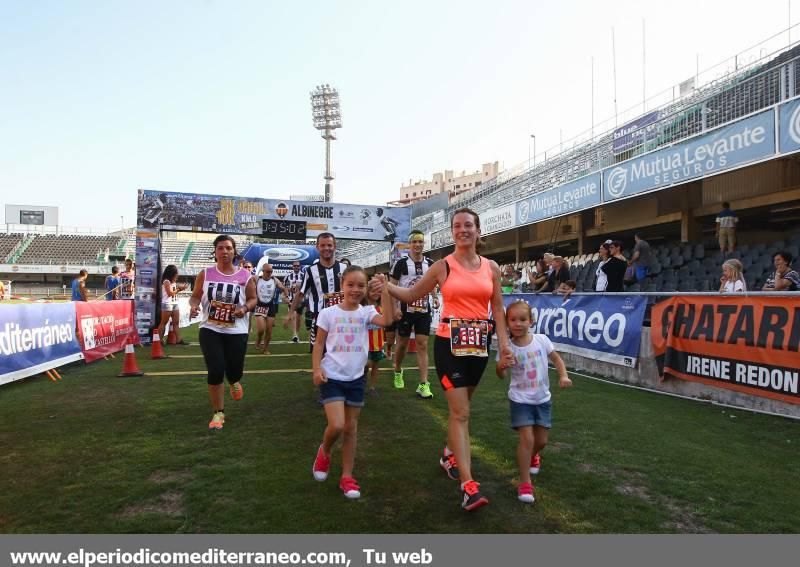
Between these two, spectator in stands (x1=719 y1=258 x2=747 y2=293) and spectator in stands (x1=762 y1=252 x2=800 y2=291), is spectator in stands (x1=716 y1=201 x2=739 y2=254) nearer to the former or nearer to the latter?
spectator in stands (x1=762 y1=252 x2=800 y2=291)

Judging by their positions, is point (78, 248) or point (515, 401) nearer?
point (515, 401)

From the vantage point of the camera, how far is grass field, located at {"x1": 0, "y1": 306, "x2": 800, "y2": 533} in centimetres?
310

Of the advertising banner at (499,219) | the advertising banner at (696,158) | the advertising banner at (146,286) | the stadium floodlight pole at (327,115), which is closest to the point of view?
the advertising banner at (696,158)

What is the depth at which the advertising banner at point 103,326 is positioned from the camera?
34.1 ft

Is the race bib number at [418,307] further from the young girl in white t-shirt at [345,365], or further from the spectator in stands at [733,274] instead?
the spectator in stands at [733,274]

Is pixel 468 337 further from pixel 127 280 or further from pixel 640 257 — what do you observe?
pixel 127 280

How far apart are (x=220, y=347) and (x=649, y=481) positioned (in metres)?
3.99

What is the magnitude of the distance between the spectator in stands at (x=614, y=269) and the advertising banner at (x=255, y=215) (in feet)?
33.7

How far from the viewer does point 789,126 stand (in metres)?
9.37

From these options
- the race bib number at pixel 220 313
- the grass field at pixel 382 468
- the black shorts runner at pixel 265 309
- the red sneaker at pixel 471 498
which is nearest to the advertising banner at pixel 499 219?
the black shorts runner at pixel 265 309

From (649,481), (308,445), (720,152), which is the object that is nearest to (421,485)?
(308,445)

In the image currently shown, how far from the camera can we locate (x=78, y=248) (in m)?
63.2

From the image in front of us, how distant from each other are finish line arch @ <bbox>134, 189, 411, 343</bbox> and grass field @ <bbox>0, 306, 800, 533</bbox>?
348 inches
